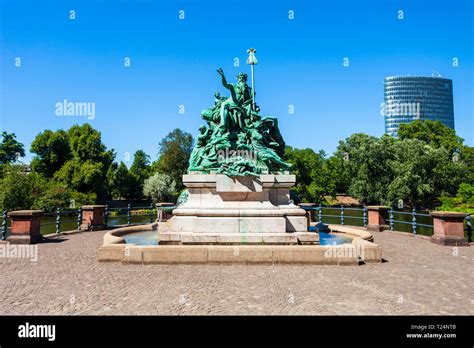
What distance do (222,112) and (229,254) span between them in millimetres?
5232

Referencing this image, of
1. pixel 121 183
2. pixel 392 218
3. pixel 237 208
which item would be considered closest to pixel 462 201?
pixel 392 218

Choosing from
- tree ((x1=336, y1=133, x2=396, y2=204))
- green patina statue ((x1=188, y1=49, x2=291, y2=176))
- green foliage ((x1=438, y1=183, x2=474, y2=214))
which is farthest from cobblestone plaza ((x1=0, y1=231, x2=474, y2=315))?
tree ((x1=336, y1=133, x2=396, y2=204))

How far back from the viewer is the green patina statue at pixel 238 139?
11.2m

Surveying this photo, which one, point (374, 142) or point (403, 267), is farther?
point (374, 142)

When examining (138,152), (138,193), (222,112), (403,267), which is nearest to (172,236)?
(222,112)

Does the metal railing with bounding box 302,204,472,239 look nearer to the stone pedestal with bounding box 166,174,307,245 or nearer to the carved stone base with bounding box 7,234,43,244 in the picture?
the stone pedestal with bounding box 166,174,307,245

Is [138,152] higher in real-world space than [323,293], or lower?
higher

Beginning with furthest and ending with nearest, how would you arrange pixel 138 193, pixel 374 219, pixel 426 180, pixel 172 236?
pixel 138 193, pixel 426 180, pixel 374 219, pixel 172 236

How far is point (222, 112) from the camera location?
12.0m

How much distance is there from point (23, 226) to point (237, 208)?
7.91m

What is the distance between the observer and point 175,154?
62375mm

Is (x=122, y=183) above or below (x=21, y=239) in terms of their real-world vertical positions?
above

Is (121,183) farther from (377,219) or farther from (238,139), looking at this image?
(238,139)
